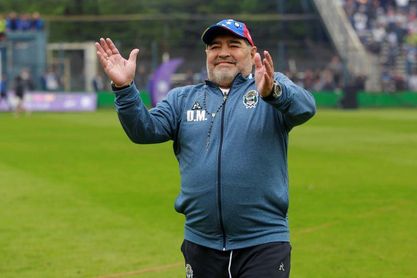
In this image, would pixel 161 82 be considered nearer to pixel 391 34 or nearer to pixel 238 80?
pixel 391 34

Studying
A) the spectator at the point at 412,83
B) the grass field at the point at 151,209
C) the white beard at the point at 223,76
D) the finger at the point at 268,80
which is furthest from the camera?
the spectator at the point at 412,83

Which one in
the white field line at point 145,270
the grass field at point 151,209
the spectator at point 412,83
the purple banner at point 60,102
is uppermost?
the white field line at point 145,270

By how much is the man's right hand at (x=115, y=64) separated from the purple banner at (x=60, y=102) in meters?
A: 41.4

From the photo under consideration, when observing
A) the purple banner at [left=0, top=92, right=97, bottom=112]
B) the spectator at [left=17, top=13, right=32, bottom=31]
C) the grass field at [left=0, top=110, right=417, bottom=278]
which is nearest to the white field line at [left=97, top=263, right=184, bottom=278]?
the grass field at [left=0, top=110, right=417, bottom=278]

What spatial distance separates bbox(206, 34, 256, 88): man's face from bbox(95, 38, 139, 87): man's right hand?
0.45 metres

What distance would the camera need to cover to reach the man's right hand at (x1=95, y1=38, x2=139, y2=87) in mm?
5828

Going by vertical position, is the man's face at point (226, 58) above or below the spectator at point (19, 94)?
above

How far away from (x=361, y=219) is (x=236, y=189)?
7740 millimetres

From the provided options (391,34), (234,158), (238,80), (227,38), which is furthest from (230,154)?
(391,34)

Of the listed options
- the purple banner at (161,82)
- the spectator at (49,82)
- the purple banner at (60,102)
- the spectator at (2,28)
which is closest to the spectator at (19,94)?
the purple banner at (60,102)

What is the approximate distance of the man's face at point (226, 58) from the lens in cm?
593

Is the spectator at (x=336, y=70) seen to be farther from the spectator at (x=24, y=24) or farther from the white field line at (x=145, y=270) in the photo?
the white field line at (x=145, y=270)

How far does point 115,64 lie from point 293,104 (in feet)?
3.36

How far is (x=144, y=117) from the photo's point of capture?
19.5 feet
